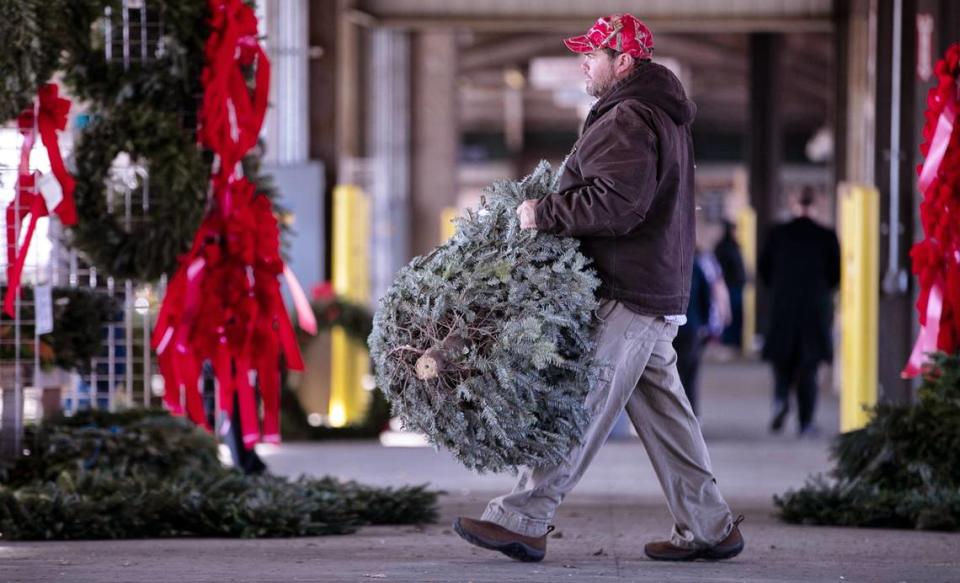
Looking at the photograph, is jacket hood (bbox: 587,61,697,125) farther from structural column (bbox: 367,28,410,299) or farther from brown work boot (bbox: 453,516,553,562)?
structural column (bbox: 367,28,410,299)

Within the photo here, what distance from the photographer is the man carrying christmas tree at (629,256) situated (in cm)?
509

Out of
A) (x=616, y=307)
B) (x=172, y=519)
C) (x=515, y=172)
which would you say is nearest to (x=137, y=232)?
(x=172, y=519)

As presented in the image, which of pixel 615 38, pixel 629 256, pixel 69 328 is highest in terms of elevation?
pixel 615 38

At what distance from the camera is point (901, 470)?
6758 millimetres

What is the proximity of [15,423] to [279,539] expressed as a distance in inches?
54.0

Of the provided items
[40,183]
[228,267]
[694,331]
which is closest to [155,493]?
[228,267]

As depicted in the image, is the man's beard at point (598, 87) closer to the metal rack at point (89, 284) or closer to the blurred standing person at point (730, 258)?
the metal rack at point (89, 284)

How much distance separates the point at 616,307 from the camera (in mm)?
5184

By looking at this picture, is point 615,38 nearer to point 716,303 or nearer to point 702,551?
point 702,551

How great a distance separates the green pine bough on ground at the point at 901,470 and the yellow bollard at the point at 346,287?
5989mm

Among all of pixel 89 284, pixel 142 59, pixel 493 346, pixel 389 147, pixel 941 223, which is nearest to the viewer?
pixel 493 346

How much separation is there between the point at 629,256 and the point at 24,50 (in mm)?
2680

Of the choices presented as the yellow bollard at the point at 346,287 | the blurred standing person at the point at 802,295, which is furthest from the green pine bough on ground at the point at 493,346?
the yellow bollard at the point at 346,287

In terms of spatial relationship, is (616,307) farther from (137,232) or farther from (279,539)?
(137,232)
